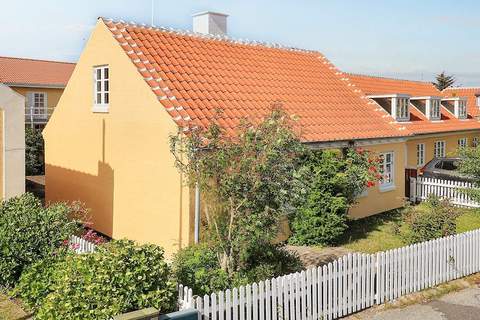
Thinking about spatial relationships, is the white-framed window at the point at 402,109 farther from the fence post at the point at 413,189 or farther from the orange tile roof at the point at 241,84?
the fence post at the point at 413,189

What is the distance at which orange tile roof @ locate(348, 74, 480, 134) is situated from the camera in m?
23.3

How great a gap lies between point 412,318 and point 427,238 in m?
3.38

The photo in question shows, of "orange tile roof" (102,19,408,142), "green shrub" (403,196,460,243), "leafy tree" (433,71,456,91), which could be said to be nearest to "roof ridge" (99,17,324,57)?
"orange tile roof" (102,19,408,142)

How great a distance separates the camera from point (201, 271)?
876 centimetres

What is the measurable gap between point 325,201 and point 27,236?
7.58 m

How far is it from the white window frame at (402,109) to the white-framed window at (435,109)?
326cm

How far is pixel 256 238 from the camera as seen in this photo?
864 centimetres

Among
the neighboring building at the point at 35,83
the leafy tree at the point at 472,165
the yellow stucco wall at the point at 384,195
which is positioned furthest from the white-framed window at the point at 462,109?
the neighboring building at the point at 35,83

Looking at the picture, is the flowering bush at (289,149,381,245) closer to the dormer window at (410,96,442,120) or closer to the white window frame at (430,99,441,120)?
the dormer window at (410,96,442,120)

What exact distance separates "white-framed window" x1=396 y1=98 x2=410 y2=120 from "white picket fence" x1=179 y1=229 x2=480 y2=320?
34.3 ft

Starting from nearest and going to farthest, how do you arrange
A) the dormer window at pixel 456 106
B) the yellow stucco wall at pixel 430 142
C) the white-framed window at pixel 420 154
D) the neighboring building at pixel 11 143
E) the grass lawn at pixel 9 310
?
the grass lawn at pixel 9 310
the neighboring building at pixel 11 143
the yellow stucco wall at pixel 430 142
the white-framed window at pixel 420 154
the dormer window at pixel 456 106

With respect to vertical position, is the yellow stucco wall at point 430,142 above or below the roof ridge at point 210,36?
below

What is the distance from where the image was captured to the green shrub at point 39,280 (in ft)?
28.7

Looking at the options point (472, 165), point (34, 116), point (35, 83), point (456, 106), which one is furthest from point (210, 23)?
point (35, 83)
